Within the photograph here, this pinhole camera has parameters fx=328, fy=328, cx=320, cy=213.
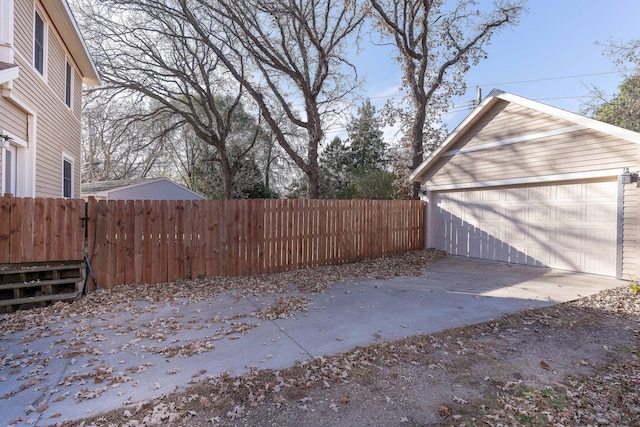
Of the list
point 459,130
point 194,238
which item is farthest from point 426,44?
point 194,238

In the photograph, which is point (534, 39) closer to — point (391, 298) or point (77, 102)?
point (391, 298)

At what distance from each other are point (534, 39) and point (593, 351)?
1334 centimetres

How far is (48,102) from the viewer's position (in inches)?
311

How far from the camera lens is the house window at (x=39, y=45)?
720cm

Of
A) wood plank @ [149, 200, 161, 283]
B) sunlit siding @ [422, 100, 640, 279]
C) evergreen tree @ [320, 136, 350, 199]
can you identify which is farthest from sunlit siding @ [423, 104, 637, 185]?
evergreen tree @ [320, 136, 350, 199]

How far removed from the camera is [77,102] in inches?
423

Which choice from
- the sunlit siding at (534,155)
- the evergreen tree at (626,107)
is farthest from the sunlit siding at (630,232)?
the evergreen tree at (626,107)

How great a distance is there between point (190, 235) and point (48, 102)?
4.99 m

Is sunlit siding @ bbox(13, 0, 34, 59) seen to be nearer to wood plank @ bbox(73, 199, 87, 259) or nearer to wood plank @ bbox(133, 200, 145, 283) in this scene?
wood plank @ bbox(73, 199, 87, 259)

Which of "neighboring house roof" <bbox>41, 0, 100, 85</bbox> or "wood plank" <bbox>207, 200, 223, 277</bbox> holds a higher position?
"neighboring house roof" <bbox>41, 0, 100, 85</bbox>

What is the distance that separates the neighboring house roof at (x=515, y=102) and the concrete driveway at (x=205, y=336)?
118 inches

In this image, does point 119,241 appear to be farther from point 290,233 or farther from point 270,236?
point 290,233

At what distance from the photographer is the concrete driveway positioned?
9.23ft

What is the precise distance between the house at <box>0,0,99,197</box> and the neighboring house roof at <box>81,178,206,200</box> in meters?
6.68
